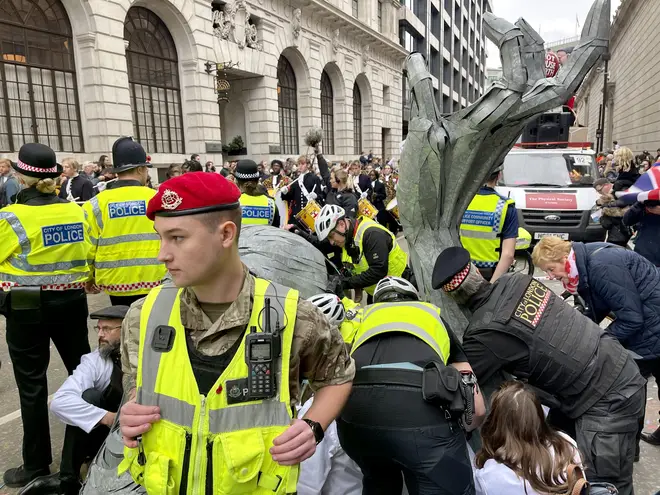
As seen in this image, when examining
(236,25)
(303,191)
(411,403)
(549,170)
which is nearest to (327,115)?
(236,25)

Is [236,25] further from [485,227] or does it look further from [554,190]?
[485,227]

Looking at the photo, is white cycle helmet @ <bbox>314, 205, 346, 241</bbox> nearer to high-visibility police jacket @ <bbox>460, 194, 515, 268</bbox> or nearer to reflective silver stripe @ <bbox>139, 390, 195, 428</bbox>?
high-visibility police jacket @ <bbox>460, 194, 515, 268</bbox>

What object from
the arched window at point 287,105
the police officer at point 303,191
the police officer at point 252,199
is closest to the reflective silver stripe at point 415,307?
the police officer at point 252,199

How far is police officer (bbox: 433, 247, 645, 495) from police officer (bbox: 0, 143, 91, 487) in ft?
9.03

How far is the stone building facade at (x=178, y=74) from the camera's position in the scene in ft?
43.9

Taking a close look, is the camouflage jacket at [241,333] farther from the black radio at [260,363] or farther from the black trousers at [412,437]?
the black trousers at [412,437]

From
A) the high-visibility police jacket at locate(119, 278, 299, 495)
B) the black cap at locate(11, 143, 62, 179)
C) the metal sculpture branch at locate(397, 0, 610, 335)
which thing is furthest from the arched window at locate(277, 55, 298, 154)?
the high-visibility police jacket at locate(119, 278, 299, 495)

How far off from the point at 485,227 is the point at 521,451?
308 cm

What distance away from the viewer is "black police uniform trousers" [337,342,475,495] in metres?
2.19

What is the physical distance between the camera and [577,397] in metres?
2.62

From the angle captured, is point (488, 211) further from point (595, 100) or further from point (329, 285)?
point (595, 100)

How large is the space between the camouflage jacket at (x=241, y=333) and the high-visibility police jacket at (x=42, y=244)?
206 centimetres

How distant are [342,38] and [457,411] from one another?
27.6m

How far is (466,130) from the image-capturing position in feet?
12.7
